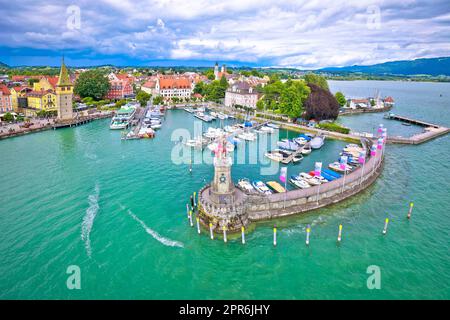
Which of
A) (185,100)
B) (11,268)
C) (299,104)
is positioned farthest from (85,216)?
(185,100)

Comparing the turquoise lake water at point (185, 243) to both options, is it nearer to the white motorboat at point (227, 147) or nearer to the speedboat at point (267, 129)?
the white motorboat at point (227, 147)

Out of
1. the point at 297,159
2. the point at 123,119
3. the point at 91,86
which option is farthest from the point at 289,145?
the point at 91,86

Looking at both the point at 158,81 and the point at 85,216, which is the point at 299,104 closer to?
the point at 85,216

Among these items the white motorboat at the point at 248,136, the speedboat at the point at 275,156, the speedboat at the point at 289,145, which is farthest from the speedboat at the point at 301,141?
the white motorboat at the point at 248,136

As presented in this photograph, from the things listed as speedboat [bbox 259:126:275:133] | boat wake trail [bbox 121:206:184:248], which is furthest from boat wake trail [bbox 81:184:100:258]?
speedboat [bbox 259:126:275:133]

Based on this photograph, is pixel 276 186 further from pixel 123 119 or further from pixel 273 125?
pixel 123 119

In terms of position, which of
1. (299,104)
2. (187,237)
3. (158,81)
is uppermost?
(158,81)
